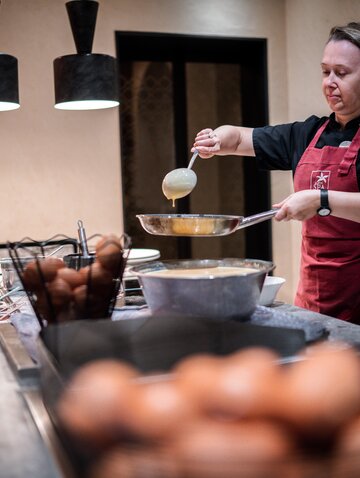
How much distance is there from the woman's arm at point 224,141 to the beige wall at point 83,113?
202cm

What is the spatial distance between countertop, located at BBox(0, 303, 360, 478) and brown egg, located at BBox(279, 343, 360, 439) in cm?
27

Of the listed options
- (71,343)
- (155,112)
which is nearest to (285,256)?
(155,112)

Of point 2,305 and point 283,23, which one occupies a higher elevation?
point 283,23

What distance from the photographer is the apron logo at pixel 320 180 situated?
251 cm

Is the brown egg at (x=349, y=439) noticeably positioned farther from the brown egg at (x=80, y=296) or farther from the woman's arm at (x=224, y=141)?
the woman's arm at (x=224, y=141)

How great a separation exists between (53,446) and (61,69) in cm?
202

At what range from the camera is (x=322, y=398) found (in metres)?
0.66

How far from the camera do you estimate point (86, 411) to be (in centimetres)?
68

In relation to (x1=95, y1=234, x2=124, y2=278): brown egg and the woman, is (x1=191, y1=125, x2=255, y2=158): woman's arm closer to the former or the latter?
the woman

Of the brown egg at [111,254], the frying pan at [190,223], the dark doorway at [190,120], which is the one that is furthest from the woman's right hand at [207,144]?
the dark doorway at [190,120]

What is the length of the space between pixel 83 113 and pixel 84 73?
2.04 metres

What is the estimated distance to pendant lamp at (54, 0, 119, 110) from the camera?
2604mm

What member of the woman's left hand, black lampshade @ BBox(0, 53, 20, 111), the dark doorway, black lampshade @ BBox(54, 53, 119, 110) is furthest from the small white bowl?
the dark doorway

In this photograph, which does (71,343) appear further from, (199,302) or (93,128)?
(93,128)
